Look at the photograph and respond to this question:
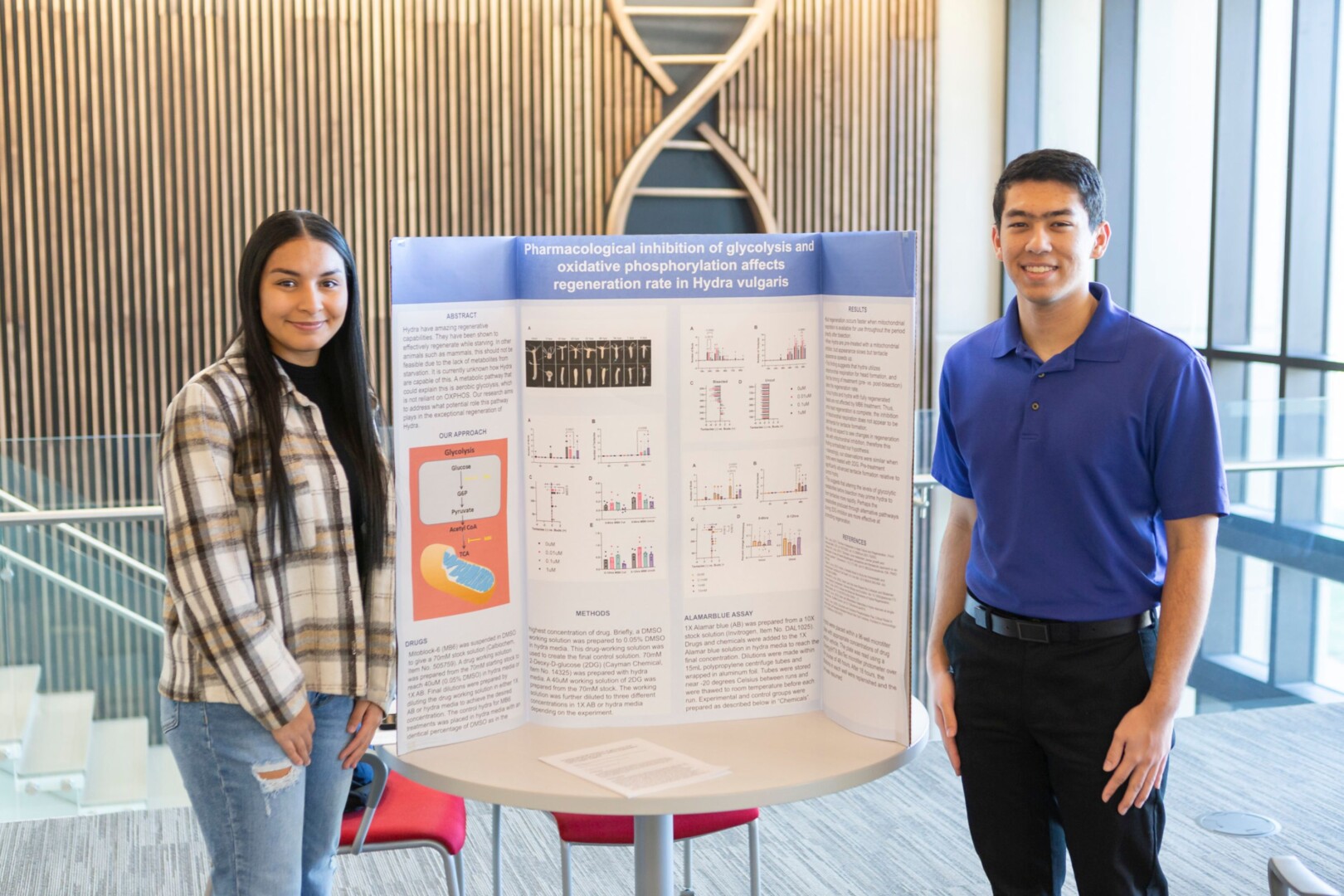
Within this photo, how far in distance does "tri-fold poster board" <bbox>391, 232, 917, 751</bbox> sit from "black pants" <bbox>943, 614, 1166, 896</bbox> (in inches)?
13.1

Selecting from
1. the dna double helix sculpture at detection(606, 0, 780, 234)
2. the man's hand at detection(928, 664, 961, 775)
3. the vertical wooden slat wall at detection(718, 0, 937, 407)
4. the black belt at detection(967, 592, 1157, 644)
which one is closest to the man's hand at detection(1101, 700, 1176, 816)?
the black belt at detection(967, 592, 1157, 644)

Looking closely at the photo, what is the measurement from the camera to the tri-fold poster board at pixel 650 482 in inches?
74.1

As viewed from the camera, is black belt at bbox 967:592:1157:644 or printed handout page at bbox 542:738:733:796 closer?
printed handout page at bbox 542:738:733:796

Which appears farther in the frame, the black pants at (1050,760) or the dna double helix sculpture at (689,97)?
the dna double helix sculpture at (689,97)

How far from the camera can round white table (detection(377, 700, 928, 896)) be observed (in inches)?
69.8

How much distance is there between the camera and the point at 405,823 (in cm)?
257

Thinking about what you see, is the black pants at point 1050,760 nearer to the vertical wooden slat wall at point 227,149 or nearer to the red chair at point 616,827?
the red chair at point 616,827

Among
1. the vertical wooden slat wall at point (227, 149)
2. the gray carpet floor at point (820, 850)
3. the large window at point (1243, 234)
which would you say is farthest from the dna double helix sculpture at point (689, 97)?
the gray carpet floor at point (820, 850)

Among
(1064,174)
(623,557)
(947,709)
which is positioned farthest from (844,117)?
(623,557)

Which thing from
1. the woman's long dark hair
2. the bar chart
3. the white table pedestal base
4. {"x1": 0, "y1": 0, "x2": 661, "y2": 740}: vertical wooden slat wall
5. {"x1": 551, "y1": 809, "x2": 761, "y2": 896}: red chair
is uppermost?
{"x1": 0, "y1": 0, "x2": 661, "y2": 740}: vertical wooden slat wall

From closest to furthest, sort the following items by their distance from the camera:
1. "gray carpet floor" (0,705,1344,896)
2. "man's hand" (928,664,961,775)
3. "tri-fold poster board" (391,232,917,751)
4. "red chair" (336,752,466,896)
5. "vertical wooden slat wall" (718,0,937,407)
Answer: "tri-fold poster board" (391,232,917,751) → "man's hand" (928,664,961,775) → "red chair" (336,752,466,896) → "gray carpet floor" (0,705,1344,896) → "vertical wooden slat wall" (718,0,937,407)

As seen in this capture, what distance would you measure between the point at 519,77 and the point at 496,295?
583 centimetres

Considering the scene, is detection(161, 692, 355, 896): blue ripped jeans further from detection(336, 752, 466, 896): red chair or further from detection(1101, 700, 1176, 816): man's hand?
detection(1101, 700, 1176, 816): man's hand

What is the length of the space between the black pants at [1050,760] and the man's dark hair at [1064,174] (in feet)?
2.32
